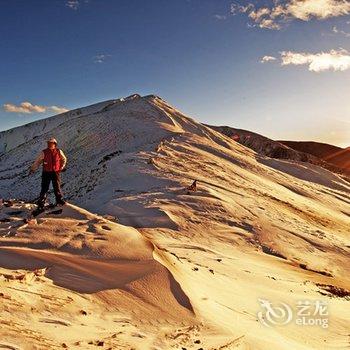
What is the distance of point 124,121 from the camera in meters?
31.9

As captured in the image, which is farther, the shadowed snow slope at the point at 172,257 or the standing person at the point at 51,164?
the standing person at the point at 51,164

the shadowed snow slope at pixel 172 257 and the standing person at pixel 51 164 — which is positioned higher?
the standing person at pixel 51 164

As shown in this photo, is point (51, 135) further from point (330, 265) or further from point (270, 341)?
point (270, 341)

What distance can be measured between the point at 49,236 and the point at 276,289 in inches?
194

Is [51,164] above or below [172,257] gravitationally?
above

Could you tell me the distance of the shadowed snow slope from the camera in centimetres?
622

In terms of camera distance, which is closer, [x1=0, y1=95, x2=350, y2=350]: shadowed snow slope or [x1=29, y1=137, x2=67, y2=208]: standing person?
[x1=0, y1=95, x2=350, y2=350]: shadowed snow slope

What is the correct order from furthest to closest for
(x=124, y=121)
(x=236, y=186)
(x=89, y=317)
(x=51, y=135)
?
(x=51, y=135) → (x=124, y=121) → (x=236, y=186) → (x=89, y=317)

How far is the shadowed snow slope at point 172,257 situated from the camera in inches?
245

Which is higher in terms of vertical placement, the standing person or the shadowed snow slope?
the standing person

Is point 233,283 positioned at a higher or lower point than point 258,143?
lower

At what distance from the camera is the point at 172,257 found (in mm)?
9531

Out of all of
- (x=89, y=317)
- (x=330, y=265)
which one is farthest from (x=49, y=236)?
(x=330, y=265)

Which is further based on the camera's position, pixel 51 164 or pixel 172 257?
pixel 51 164
